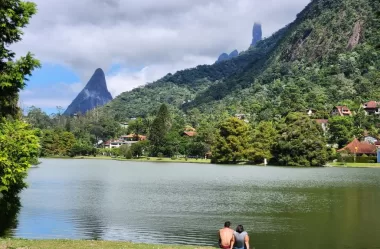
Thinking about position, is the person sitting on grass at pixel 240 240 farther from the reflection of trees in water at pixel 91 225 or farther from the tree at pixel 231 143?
the tree at pixel 231 143

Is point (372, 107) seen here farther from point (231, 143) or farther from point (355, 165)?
point (231, 143)

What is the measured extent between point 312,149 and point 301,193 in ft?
177

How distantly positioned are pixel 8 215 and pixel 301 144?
7521 cm

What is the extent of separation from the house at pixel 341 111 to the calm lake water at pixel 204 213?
80.2 metres

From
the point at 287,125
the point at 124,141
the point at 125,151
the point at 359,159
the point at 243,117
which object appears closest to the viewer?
the point at 359,159

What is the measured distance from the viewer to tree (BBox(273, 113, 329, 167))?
97188mm

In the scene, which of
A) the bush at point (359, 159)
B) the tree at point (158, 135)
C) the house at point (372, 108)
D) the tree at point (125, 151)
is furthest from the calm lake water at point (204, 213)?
the tree at point (125, 151)

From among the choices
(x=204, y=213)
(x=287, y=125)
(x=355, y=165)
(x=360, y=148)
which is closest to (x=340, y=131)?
(x=360, y=148)

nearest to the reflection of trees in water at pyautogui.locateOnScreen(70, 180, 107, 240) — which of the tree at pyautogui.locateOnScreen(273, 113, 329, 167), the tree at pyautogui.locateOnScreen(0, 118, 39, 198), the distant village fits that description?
the tree at pyautogui.locateOnScreen(0, 118, 39, 198)

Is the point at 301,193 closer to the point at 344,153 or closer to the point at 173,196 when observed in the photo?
the point at 173,196

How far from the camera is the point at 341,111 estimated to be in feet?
424

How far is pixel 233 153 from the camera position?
361ft

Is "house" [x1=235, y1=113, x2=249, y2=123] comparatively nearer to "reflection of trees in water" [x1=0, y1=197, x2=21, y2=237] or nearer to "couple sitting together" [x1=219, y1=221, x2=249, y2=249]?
"reflection of trees in water" [x1=0, y1=197, x2=21, y2=237]

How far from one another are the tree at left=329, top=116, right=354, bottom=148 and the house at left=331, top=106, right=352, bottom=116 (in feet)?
50.2
